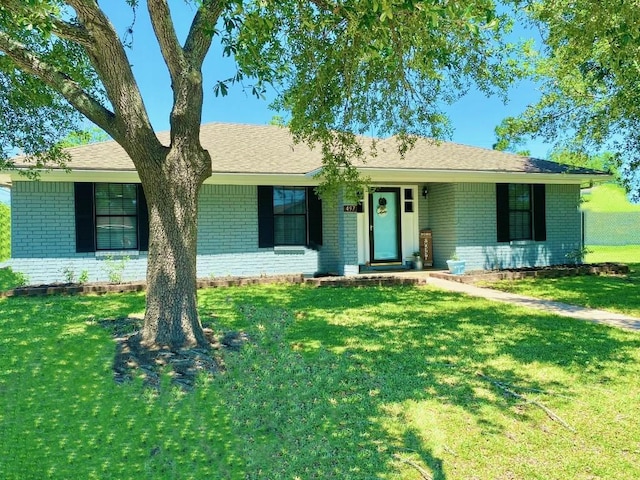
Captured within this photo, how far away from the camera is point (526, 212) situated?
15.3 m

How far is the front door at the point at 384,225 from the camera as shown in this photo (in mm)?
15078

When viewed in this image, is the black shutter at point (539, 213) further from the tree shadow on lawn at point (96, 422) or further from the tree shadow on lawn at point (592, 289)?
the tree shadow on lawn at point (96, 422)

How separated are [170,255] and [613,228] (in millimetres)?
30896

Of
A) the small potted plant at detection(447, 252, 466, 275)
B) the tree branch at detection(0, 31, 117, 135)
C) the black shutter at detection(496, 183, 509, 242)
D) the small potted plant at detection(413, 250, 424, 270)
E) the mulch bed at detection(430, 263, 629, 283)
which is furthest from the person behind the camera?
the small potted plant at detection(413, 250, 424, 270)

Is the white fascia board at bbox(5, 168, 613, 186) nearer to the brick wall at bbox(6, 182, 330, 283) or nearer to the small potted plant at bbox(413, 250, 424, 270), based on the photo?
the brick wall at bbox(6, 182, 330, 283)

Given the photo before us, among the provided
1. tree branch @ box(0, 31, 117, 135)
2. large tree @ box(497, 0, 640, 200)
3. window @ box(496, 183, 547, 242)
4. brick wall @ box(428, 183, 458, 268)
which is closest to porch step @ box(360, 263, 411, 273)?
brick wall @ box(428, 183, 458, 268)

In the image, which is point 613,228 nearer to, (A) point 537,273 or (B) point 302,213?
(A) point 537,273

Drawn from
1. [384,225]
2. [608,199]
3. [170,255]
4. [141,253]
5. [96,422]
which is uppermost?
[608,199]

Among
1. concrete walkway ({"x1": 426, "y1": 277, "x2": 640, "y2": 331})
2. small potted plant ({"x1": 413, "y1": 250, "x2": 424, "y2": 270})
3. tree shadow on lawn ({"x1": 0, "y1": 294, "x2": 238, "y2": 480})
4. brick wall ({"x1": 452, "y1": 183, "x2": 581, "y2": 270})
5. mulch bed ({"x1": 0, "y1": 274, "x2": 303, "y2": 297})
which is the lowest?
tree shadow on lawn ({"x1": 0, "y1": 294, "x2": 238, "y2": 480})

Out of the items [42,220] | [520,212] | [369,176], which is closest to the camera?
[42,220]

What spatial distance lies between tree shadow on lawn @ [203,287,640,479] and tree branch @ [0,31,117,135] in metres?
3.42

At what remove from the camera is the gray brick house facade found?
467 inches

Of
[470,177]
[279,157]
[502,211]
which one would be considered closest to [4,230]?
[279,157]

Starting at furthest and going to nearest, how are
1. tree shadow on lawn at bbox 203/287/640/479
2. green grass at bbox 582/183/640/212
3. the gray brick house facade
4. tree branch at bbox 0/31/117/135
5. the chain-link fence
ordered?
green grass at bbox 582/183/640/212 < the chain-link fence < the gray brick house facade < tree branch at bbox 0/31/117/135 < tree shadow on lawn at bbox 203/287/640/479
